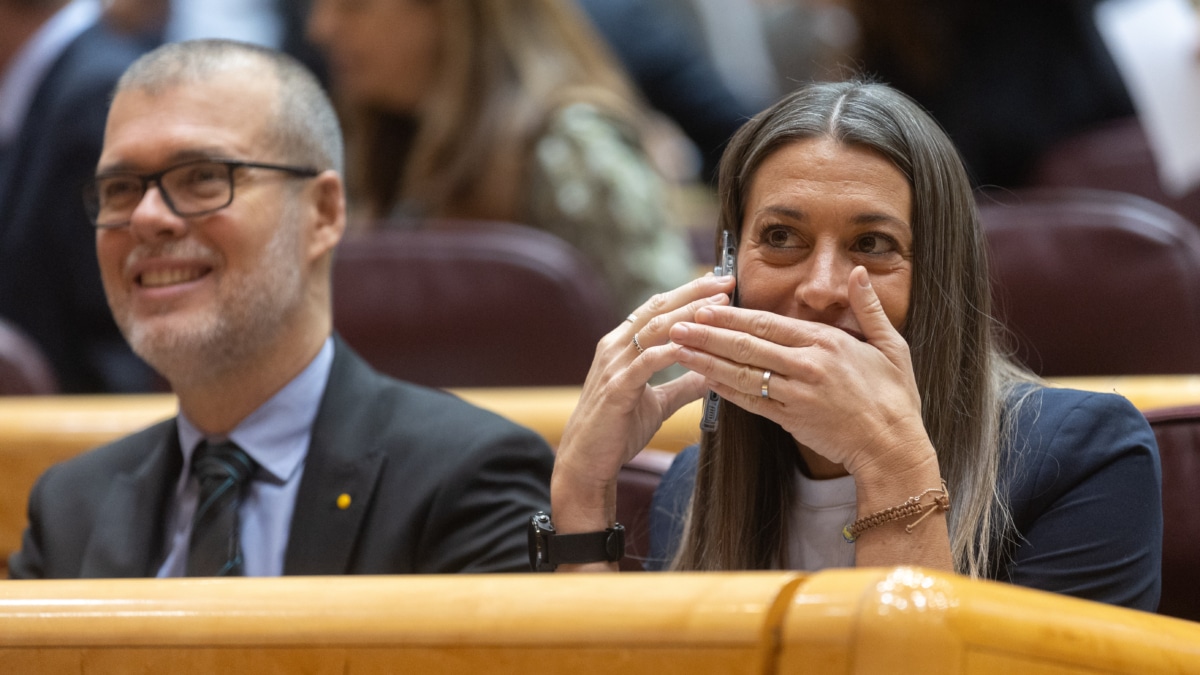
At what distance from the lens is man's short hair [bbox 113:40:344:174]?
1.64 m

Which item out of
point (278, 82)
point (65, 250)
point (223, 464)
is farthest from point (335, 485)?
point (65, 250)

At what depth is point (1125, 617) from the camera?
83 cm

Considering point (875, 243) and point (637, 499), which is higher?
point (875, 243)

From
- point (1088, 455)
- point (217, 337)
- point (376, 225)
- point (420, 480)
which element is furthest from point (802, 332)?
point (376, 225)

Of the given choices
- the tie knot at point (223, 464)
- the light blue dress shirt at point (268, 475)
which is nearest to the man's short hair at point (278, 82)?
the light blue dress shirt at point (268, 475)

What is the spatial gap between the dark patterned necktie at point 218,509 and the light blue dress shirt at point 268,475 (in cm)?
1

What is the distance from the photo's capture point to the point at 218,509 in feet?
4.90

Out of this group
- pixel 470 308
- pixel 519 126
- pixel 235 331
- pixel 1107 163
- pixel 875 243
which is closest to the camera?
pixel 875 243

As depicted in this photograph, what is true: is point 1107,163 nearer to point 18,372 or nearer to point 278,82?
point 278,82

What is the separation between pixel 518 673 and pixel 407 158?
6.62 feet

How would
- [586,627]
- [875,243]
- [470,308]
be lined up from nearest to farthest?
[586,627], [875,243], [470,308]

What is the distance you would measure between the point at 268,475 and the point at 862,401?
732 mm

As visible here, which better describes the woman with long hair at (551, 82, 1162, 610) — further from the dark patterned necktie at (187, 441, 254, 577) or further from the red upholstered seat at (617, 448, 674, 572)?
the dark patterned necktie at (187, 441, 254, 577)

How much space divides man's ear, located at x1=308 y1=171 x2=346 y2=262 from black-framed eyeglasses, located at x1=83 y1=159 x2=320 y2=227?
0.08 m
